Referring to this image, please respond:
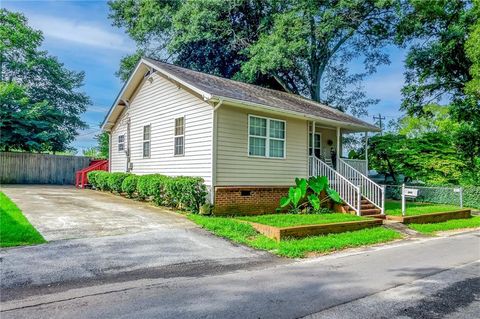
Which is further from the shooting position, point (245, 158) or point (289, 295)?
point (245, 158)

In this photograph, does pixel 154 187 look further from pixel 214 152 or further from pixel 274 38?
pixel 274 38

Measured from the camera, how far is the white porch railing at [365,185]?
43.8 ft

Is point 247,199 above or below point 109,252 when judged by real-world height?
above

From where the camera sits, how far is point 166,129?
13680mm

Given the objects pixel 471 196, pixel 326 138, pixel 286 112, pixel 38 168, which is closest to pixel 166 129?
pixel 286 112

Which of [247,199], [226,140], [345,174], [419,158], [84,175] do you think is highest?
[226,140]

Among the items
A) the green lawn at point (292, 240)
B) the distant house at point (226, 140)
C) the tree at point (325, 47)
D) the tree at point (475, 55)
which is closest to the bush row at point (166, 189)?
the distant house at point (226, 140)

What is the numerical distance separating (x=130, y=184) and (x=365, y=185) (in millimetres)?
9470

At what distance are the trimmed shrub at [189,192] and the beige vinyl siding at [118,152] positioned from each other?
20.8 feet

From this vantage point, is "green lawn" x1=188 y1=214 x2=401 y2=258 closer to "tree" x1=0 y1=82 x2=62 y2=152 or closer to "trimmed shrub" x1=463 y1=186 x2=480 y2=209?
"trimmed shrub" x1=463 y1=186 x2=480 y2=209

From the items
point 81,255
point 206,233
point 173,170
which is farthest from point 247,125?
point 81,255

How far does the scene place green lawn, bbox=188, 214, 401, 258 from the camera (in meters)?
7.79

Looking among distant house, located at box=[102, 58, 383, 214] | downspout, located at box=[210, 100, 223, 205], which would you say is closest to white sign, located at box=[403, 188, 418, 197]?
distant house, located at box=[102, 58, 383, 214]

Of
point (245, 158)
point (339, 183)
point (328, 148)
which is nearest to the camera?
point (245, 158)
